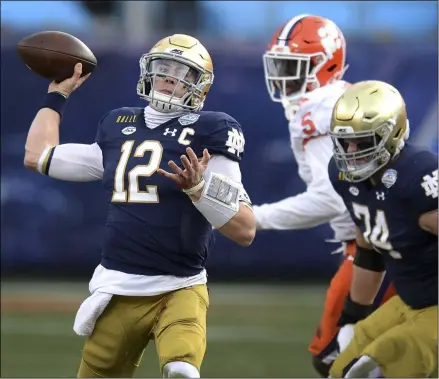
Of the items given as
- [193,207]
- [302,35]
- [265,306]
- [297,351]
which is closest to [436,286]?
[193,207]

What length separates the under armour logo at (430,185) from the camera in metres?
3.76

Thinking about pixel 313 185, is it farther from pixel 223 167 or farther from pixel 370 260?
pixel 223 167

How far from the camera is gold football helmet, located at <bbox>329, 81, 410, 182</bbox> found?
12.8 ft

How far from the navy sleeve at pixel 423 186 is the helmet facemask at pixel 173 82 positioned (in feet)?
2.58

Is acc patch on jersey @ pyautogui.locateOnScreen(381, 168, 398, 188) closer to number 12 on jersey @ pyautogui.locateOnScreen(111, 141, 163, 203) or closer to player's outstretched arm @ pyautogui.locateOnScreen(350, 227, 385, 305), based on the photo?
player's outstretched arm @ pyautogui.locateOnScreen(350, 227, 385, 305)

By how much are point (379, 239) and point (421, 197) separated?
0.85ft

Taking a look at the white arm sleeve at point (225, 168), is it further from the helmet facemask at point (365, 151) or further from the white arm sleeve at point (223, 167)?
the helmet facemask at point (365, 151)

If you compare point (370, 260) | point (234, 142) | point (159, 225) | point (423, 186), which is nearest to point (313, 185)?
point (370, 260)

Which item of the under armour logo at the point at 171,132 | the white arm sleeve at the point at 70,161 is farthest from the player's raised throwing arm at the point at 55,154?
the under armour logo at the point at 171,132

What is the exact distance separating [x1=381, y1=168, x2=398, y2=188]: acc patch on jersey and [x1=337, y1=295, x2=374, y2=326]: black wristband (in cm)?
70

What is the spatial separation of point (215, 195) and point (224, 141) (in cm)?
24

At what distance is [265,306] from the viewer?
7.42 meters

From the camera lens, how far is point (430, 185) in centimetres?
378

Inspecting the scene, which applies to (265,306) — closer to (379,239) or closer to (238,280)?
(238,280)
